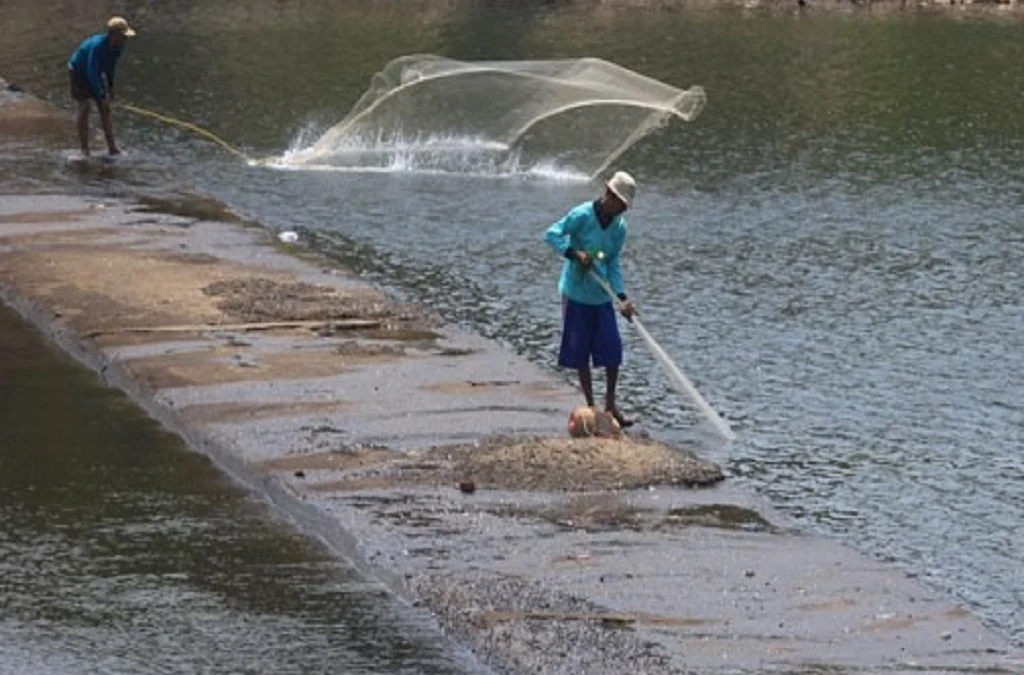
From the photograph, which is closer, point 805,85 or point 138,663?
point 138,663

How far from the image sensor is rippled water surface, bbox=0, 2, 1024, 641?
13898mm

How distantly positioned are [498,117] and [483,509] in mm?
13783

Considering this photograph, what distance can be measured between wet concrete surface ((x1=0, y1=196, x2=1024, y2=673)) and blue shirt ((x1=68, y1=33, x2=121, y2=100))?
7.32 m

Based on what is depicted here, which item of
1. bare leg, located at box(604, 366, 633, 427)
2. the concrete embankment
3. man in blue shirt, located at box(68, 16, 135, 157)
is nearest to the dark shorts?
→ man in blue shirt, located at box(68, 16, 135, 157)

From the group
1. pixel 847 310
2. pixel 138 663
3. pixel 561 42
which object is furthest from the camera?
pixel 561 42

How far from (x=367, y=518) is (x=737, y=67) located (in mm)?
26763

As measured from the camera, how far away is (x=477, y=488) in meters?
12.3

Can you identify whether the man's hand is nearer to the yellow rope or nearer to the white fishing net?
the white fishing net

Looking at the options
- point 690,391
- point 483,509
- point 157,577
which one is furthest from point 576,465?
point 157,577

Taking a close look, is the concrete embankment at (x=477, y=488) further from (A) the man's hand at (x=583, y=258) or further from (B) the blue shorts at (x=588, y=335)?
(A) the man's hand at (x=583, y=258)

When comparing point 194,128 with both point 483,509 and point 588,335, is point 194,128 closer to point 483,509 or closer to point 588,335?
point 588,335

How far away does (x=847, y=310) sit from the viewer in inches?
735

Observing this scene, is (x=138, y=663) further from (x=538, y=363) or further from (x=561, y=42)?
(x=561, y=42)

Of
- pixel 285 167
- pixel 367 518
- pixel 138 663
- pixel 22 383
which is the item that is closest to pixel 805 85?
pixel 285 167
